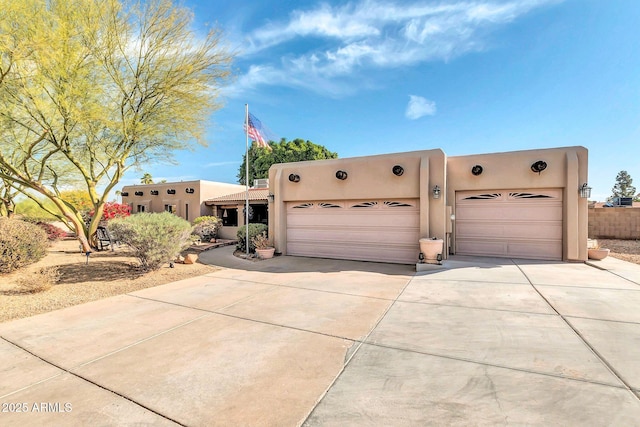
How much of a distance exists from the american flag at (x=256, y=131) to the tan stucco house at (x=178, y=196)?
30.8 feet

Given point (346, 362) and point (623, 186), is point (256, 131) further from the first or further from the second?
point (623, 186)

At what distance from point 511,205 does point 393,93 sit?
8.09m

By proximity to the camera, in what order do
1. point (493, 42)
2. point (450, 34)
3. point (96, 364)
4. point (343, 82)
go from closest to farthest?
point (96, 364)
point (450, 34)
point (493, 42)
point (343, 82)

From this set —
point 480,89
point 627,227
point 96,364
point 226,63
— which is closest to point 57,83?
point 226,63

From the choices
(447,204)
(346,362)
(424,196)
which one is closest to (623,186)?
(447,204)

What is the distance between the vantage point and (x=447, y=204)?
1040 cm

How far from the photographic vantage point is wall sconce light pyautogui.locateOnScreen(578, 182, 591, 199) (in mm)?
8664

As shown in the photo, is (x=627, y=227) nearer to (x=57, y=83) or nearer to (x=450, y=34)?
(x=450, y=34)

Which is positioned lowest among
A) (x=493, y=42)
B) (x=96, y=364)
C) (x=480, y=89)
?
(x=96, y=364)

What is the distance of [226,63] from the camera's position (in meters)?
12.1

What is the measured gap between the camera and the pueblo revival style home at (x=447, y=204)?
9.07 meters

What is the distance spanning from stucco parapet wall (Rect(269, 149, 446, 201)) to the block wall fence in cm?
1176

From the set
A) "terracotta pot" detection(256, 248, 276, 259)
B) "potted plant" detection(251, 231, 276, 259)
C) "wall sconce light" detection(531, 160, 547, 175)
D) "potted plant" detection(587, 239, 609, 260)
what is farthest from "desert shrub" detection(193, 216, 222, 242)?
"potted plant" detection(587, 239, 609, 260)

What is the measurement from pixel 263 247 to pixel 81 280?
5.66 meters
